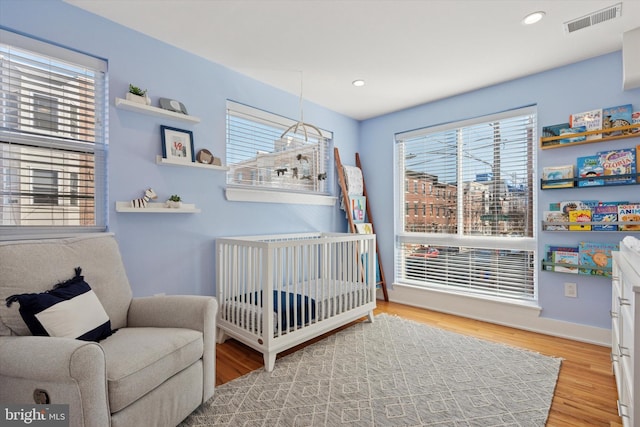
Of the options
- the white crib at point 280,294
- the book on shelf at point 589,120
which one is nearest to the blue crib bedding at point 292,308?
the white crib at point 280,294

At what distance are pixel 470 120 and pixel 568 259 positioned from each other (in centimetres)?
161

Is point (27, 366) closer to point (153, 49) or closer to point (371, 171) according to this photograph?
point (153, 49)

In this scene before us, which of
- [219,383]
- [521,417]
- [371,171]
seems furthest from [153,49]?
[521,417]

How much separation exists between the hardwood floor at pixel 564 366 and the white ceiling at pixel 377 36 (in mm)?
2349

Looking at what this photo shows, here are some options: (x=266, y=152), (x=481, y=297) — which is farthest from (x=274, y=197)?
(x=481, y=297)

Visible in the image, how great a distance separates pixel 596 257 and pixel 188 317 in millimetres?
3067

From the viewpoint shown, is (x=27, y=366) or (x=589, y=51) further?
(x=589, y=51)

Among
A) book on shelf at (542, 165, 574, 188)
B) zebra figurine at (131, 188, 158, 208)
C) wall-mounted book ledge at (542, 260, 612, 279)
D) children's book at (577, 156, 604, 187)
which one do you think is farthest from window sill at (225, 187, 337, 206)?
children's book at (577, 156, 604, 187)

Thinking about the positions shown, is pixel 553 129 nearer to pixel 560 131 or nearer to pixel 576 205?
pixel 560 131

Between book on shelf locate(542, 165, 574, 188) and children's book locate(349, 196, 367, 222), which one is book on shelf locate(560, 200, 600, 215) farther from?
children's book locate(349, 196, 367, 222)

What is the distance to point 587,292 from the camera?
8.50 feet

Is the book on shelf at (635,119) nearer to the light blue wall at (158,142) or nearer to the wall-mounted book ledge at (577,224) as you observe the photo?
the wall-mounted book ledge at (577,224)

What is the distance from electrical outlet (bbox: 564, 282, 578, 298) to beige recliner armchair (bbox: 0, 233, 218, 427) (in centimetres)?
290

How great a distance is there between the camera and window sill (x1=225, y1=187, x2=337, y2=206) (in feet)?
9.07
